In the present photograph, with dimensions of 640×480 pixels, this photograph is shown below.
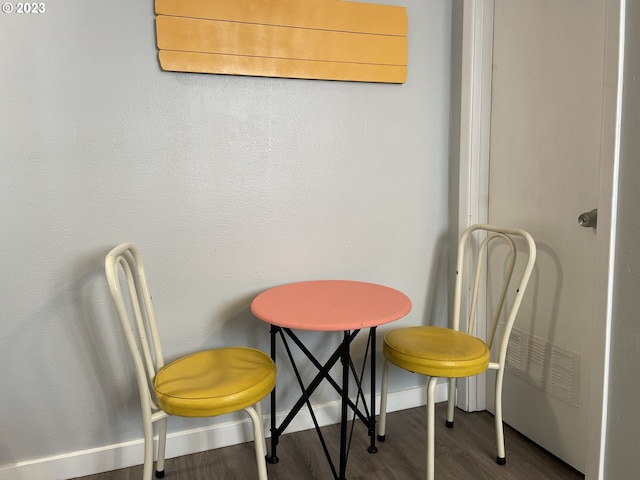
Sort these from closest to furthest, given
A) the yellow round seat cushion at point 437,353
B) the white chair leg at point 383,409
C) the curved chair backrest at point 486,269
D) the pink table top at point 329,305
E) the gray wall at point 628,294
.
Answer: the gray wall at point 628,294
the pink table top at point 329,305
the yellow round seat cushion at point 437,353
the curved chair backrest at point 486,269
the white chair leg at point 383,409

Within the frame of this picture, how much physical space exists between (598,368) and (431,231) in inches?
38.5

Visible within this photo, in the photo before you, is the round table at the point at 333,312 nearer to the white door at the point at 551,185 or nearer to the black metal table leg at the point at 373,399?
the black metal table leg at the point at 373,399

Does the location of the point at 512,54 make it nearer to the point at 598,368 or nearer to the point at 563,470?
the point at 598,368

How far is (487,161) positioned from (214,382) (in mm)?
1517

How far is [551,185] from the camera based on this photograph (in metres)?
1.97

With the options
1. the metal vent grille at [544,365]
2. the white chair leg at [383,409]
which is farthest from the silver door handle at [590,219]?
the white chair leg at [383,409]

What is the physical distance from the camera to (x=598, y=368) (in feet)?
5.14

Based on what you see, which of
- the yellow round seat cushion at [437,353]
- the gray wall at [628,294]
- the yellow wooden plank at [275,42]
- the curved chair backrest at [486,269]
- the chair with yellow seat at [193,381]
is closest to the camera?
the gray wall at [628,294]

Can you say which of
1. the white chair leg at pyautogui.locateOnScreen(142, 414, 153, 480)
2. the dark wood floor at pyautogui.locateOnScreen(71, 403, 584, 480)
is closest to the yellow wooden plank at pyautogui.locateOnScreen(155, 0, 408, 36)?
the white chair leg at pyautogui.locateOnScreen(142, 414, 153, 480)

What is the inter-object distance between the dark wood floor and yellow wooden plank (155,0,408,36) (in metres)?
1.73

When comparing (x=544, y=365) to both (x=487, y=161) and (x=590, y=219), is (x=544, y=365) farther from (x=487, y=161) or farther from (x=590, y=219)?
(x=487, y=161)

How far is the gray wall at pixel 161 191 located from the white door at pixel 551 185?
1.04ft

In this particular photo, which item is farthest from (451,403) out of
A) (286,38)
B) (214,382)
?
(286,38)

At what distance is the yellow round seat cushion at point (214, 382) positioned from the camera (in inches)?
60.0
